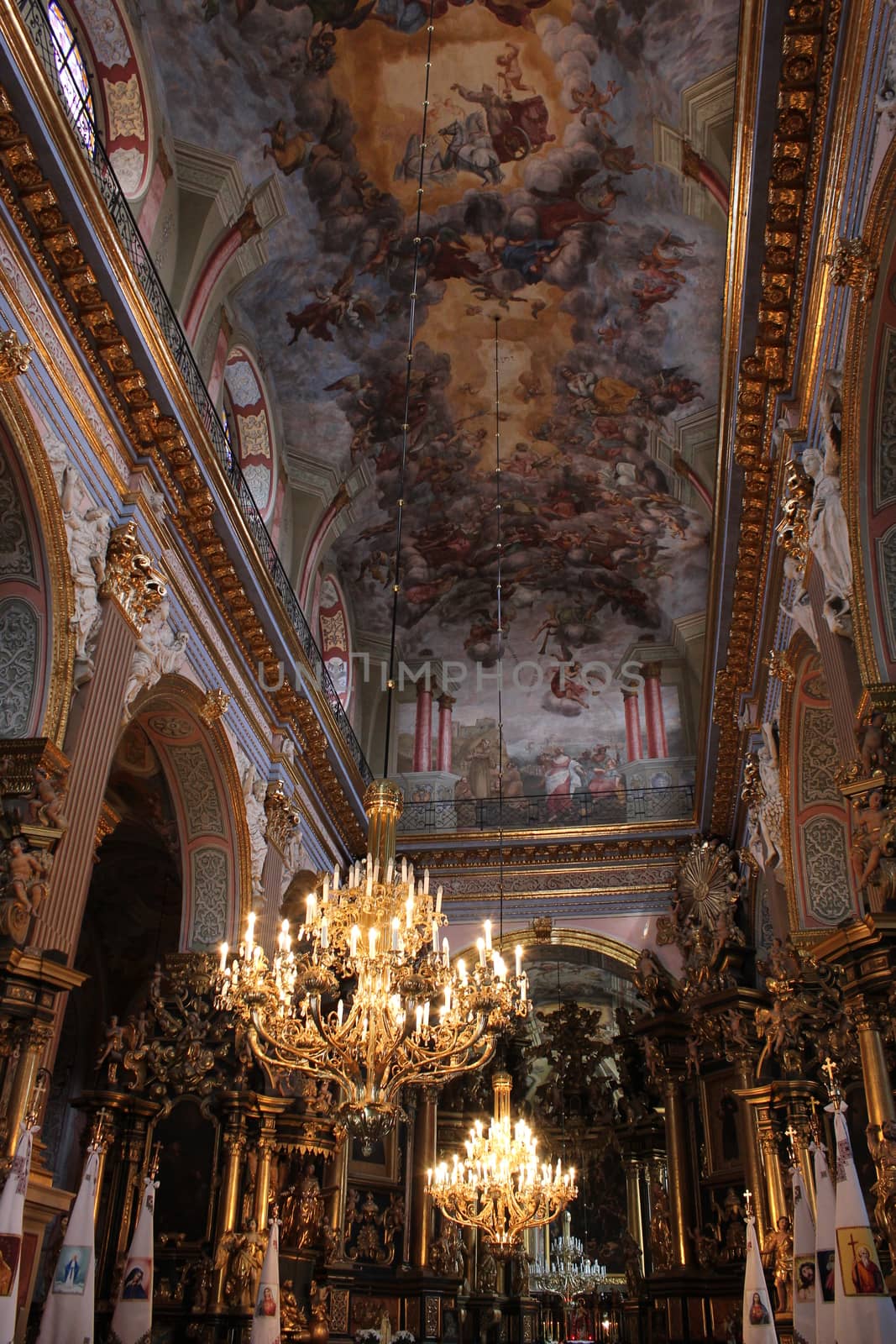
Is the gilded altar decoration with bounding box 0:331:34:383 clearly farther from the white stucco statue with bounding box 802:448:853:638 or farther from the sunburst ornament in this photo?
the sunburst ornament

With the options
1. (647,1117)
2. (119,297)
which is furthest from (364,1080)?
(647,1117)

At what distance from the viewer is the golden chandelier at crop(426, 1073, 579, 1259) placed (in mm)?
12758

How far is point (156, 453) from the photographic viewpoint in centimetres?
1069

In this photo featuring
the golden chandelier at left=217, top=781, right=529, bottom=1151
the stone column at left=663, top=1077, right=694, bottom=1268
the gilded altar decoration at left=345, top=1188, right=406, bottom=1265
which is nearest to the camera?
the golden chandelier at left=217, top=781, right=529, bottom=1151

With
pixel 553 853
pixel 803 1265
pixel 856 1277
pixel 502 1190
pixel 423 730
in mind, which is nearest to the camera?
pixel 856 1277

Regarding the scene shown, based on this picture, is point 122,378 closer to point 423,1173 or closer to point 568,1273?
point 423,1173

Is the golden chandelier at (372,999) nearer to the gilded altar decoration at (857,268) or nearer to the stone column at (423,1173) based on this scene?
the gilded altar decoration at (857,268)

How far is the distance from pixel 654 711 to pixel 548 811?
2.49 meters

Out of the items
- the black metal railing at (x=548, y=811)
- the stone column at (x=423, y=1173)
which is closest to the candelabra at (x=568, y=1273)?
the stone column at (x=423, y=1173)

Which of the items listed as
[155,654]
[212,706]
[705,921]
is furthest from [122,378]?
[705,921]

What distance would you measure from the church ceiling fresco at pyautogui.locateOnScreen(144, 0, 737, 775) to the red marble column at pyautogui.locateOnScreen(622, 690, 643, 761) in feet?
5.30

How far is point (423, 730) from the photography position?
798 inches

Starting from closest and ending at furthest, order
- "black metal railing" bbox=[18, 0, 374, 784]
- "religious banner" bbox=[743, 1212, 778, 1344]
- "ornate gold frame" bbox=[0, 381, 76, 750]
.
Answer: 1. "ornate gold frame" bbox=[0, 381, 76, 750]
2. "black metal railing" bbox=[18, 0, 374, 784]
3. "religious banner" bbox=[743, 1212, 778, 1344]

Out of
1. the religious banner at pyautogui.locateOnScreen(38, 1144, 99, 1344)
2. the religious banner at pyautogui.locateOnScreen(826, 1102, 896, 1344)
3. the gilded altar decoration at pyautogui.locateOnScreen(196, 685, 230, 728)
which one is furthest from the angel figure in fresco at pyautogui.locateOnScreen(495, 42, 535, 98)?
the religious banner at pyautogui.locateOnScreen(38, 1144, 99, 1344)
